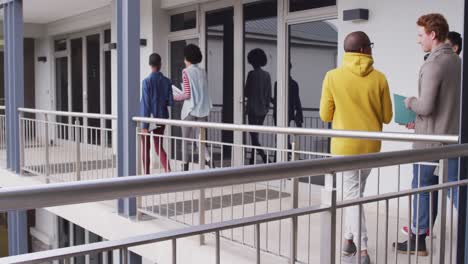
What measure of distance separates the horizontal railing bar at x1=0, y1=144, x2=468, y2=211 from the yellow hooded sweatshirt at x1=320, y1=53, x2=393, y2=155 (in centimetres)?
115

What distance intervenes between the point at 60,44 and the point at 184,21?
5838mm

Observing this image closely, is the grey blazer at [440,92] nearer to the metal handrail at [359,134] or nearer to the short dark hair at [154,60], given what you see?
the metal handrail at [359,134]

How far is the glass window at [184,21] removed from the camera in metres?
8.20

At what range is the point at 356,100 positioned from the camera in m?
3.26

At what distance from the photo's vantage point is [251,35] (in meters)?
7.05

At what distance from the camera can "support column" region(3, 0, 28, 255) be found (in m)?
7.38

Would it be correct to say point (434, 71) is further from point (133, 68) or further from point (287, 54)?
point (287, 54)

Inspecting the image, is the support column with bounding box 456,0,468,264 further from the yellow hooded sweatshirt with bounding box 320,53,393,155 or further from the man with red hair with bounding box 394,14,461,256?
the yellow hooded sweatshirt with bounding box 320,53,393,155

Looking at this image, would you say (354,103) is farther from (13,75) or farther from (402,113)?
(13,75)

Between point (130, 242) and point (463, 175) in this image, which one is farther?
point (463, 175)

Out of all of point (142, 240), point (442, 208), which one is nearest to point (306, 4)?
point (442, 208)

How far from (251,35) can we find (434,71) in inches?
161

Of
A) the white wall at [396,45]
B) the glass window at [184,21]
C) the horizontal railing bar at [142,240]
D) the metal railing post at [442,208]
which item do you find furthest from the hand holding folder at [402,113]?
the glass window at [184,21]

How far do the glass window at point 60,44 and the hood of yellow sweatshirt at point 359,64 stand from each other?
426 inches
